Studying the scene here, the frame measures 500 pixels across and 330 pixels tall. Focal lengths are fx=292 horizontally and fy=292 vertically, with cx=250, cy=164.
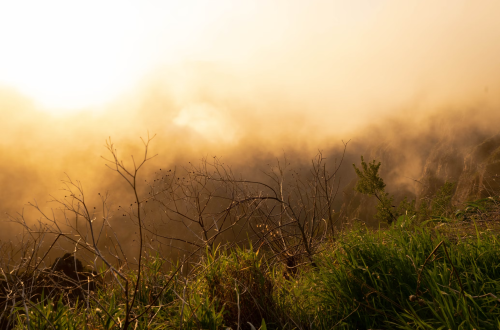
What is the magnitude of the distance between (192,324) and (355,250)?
172 cm

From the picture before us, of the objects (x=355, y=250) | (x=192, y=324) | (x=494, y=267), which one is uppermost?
(x=355, y=250)

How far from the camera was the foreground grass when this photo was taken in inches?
91.4

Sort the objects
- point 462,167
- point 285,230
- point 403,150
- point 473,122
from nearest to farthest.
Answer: point 285,230 < point 462,167 < point 473,122 < point 403,150

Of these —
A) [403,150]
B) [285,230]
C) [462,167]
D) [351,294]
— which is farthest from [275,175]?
[403,150]

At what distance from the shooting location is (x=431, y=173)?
82750 millimetres

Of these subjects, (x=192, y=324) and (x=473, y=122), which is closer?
(x=192, y=324)

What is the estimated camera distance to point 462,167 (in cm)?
7856

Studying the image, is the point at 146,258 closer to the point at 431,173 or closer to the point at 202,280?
the point at 202,280

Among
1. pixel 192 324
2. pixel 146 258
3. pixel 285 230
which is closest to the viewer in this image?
pixel 192 324

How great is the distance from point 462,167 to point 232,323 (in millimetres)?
95059

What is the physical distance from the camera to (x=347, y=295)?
2.67 meters

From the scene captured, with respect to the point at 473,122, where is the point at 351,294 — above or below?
below

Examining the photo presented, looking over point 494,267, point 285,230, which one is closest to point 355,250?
point 494,267

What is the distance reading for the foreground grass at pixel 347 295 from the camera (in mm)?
2322
